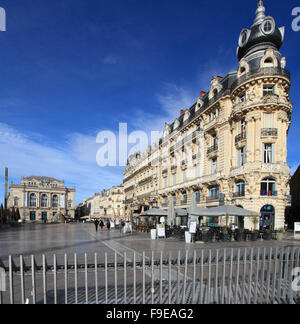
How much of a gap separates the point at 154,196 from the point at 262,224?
22.9 meters

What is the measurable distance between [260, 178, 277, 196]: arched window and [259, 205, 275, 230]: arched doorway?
1273mm

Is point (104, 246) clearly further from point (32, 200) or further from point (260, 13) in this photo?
point (32, 200)

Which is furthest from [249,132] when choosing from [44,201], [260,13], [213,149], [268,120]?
[44,201]

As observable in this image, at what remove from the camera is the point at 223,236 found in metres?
16.0

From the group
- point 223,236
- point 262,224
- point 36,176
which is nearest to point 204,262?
point 223,236

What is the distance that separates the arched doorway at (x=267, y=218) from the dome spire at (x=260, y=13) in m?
20.1

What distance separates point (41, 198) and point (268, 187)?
95922 millimetres

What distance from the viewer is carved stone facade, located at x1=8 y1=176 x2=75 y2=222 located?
95188 mm

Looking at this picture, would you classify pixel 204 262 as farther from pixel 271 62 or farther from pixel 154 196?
pixel 154 196

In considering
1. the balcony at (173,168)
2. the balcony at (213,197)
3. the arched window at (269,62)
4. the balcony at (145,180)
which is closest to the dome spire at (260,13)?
the arched window at (269,62)

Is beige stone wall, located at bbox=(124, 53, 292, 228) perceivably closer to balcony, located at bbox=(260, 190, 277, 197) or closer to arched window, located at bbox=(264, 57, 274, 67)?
balcony, located at bbox=(260, 190, 277, 197)

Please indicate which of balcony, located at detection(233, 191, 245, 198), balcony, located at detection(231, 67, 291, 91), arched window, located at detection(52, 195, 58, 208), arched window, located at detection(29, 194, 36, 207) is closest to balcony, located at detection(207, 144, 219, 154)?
balcony, located at detection(233, 191, 245, 198)
